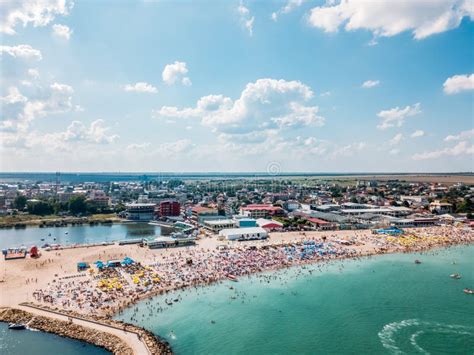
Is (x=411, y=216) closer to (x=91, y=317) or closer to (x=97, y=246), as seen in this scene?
(x=97, y=246)

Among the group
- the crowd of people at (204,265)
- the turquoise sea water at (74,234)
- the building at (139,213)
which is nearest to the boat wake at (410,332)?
the crowd of people at (204,265)

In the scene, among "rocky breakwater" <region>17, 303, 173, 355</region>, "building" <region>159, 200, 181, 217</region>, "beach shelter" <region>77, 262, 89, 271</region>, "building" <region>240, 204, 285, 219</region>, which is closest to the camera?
"rocky breakwater" <region>17, 303, 173, 355</region>

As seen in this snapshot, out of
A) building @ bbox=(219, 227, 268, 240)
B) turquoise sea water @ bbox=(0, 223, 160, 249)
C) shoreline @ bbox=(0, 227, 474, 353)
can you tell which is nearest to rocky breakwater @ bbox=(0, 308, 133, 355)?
shoreline @ bbox=(0, 227, 474, 353)

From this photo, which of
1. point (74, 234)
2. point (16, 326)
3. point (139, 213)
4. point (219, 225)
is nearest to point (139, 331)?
point (16, 326)

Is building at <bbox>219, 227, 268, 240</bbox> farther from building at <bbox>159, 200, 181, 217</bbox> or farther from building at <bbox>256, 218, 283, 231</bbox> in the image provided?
building at <bbox>159, 200, 181, 217</bbox>

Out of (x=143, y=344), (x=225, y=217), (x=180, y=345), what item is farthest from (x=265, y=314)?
(x=225, y=217)
